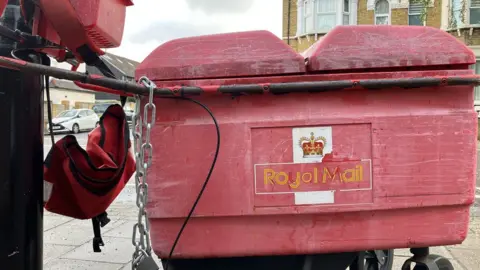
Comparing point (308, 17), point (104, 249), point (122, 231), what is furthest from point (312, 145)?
point (308, 17)

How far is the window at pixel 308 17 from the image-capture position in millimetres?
17641

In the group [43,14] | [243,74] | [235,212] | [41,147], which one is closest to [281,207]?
[235,212]

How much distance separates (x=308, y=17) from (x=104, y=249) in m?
15.6

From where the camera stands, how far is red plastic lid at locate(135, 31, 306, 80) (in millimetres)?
1568

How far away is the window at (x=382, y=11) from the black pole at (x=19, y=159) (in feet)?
57.1

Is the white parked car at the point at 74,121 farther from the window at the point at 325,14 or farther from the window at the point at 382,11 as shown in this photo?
the window at the point at 382,11

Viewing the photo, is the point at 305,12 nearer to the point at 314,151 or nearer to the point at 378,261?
the point at 378,261

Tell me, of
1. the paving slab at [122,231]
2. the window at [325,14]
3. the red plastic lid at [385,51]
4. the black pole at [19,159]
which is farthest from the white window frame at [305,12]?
the black pole at [19,159]

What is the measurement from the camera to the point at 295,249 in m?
1.57

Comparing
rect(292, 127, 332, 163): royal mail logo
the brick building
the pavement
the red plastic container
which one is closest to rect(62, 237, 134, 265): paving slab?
the pavement

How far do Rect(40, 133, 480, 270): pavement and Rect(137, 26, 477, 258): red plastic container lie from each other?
2.29 meters

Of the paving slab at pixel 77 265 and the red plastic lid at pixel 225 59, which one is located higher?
the red plastic lid at pixel 225 59

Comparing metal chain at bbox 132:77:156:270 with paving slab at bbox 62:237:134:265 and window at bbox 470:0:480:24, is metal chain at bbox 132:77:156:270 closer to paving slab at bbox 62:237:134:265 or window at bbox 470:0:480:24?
paving slab at bbox 62:237:134:265

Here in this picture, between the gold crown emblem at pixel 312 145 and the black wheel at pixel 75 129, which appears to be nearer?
the gold crown emblem at pixel 312 145
